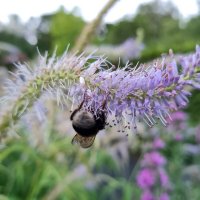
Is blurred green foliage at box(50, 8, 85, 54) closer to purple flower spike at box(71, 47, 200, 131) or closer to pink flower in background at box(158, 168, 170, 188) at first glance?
pink flower in background at box(158, 168, 170, 188)

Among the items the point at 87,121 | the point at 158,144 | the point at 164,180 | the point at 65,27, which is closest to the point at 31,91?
the point at 87,121

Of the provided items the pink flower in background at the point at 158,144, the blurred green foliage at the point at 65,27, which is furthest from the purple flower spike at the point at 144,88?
the blurred green foliage at the point at 65,27

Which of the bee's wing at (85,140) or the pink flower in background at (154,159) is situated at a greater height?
the bee's wing at (85,140)

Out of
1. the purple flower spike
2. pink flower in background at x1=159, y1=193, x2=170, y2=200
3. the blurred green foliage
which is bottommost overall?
pink flower in background at x1=159, y1=193, x2=170, y2=200

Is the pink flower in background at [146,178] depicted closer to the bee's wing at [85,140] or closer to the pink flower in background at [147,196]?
the pink flower in background at [147,196]

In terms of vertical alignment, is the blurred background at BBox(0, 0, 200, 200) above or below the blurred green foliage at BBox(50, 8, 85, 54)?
below

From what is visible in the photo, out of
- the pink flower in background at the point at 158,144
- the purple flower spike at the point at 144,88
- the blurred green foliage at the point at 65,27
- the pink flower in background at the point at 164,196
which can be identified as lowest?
the pink flower in background at the point at 164,196

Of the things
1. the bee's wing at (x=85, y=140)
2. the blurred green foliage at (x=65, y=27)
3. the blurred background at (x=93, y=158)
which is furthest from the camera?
the blurred green foliage at (x=65, y=27)

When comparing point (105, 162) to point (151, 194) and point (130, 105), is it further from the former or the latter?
point (130, 105)

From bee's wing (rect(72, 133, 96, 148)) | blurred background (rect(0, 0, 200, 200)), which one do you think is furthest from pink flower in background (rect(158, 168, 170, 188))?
bee's wing (rect(72, 133, 96, 148))

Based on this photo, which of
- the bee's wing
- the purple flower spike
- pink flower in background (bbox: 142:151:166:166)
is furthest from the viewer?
pink flower in background (bbox: 142:151:166:166)

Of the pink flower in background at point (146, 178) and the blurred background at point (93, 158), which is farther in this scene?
the pink flower in background at point (146, 178)
